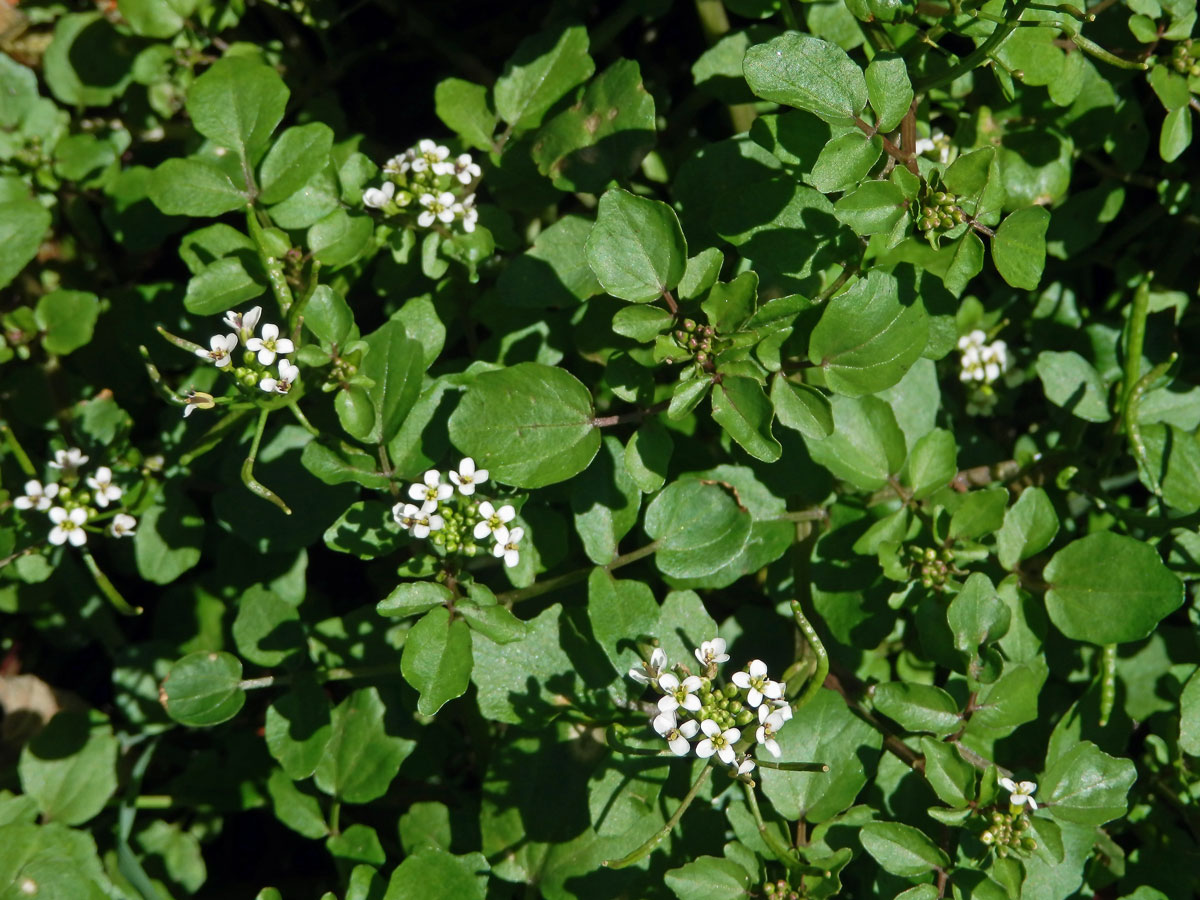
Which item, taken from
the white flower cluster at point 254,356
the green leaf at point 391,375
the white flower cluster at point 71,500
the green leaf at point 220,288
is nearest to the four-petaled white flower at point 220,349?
the white flower cluster at point 254,356

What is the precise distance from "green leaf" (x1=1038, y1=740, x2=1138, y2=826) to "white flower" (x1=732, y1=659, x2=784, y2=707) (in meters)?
0.73

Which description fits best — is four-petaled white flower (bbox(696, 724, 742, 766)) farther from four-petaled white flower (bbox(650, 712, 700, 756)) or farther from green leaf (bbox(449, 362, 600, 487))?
green leaf (bbox(449, 362, 600, 487))

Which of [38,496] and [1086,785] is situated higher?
[38,496]

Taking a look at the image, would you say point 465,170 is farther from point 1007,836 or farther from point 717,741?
point 1007,836

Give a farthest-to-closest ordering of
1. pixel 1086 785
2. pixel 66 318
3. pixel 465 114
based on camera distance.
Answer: pixel 66 318, pixel 465 114, pixel 1086 785

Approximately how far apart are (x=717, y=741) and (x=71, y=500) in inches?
68.5

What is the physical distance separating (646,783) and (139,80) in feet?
8.40

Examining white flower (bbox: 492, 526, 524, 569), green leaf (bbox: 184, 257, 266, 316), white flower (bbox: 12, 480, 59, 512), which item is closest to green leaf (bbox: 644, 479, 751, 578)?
white flower (bbox: 492, 526, 524, 569)

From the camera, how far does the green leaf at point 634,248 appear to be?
210 centimetres

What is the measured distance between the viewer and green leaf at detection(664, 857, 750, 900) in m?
2.14

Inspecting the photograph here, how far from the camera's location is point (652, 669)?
2.14 meters

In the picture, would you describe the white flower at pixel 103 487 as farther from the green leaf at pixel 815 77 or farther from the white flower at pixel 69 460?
the green leaf at pixel 815 77

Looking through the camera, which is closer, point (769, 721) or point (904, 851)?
point (769, 721)

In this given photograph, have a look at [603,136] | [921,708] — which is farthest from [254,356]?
[921,708]
